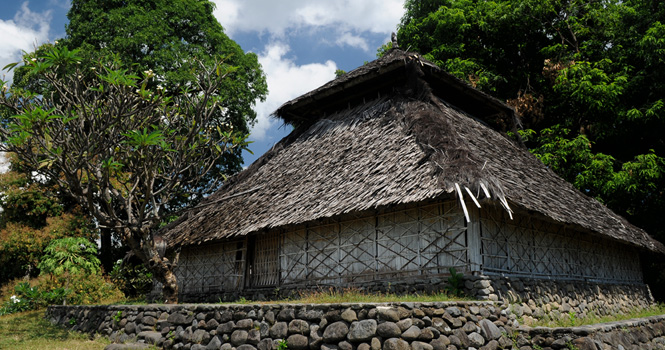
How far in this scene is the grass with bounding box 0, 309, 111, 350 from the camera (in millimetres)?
9141

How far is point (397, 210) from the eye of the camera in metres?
9.76

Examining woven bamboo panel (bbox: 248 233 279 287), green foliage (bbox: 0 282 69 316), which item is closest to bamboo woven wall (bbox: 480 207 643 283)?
woven bamboo panel (bbox: 248 233 279 287)

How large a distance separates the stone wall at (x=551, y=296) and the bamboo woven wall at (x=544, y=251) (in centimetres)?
22

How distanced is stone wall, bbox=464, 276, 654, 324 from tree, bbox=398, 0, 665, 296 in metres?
4.16

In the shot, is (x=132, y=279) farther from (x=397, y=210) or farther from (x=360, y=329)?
(x=360, y=329)

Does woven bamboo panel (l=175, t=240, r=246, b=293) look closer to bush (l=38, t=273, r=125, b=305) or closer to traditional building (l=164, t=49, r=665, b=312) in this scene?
traditional building (l=164, t=49, r=665, b=312)

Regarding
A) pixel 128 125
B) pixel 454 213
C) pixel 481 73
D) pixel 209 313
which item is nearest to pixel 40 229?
pixel 128 125

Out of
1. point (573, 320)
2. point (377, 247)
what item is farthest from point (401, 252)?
point (573, 320)

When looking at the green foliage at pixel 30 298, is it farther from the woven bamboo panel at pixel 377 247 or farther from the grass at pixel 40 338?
the woven bamboo panel at pixel 377 247

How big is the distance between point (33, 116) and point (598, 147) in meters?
18.9

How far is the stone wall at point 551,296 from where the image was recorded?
28.2 ft

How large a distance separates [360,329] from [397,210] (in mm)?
3576

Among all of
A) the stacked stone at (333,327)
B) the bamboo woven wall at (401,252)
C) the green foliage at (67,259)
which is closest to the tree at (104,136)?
the bamboo woven wall at (401,252)

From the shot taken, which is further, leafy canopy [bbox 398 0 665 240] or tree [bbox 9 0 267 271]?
tree [bbox 9 0 267 271]
